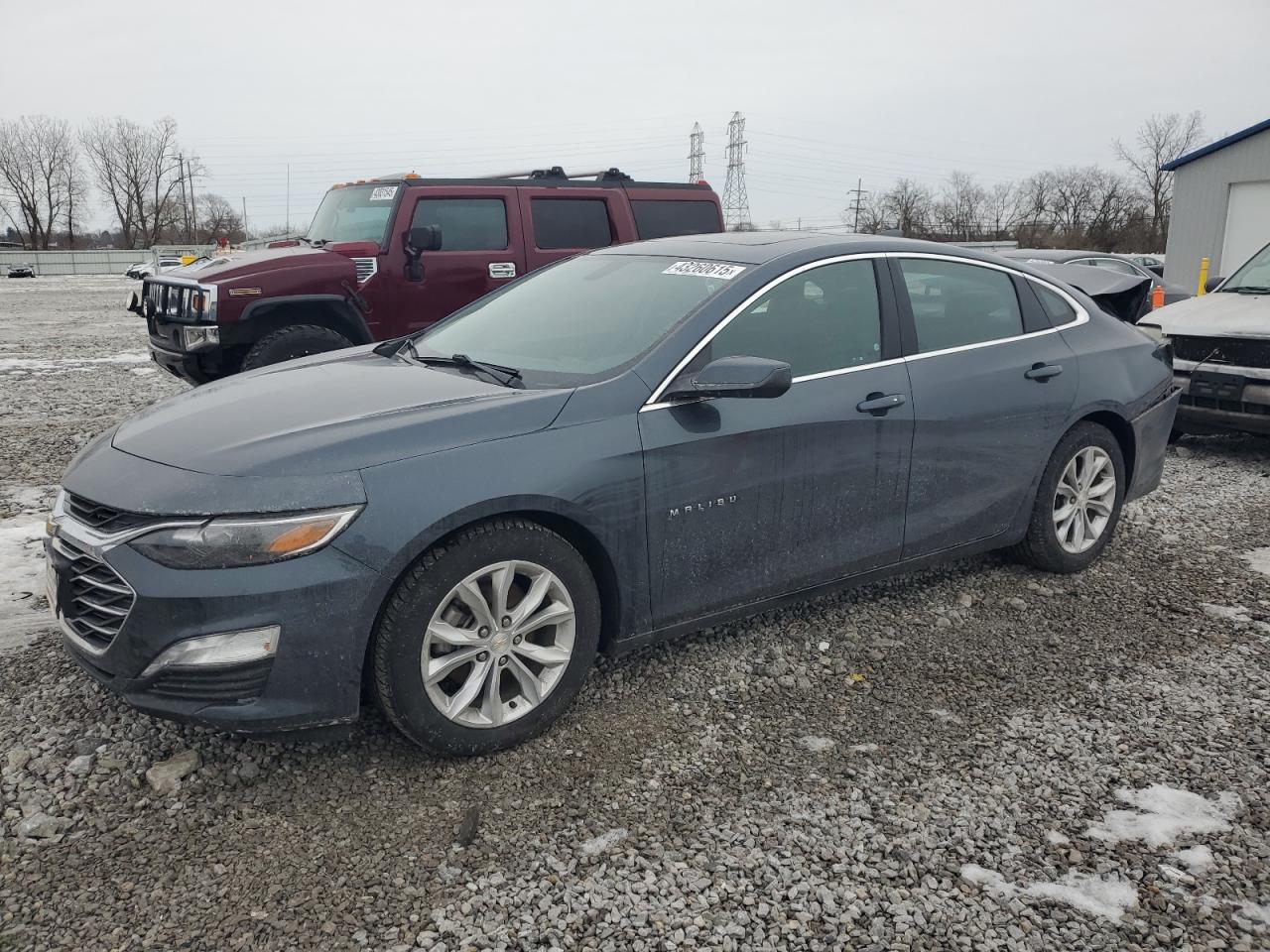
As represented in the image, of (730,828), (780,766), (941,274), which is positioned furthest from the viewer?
(941,274)

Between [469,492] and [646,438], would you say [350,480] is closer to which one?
[469,492]

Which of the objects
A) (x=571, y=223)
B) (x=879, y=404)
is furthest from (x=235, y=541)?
(x=571, y=223)

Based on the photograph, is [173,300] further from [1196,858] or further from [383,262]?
[1196,858]

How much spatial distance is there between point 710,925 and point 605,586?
118 cm

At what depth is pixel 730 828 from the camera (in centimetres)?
282

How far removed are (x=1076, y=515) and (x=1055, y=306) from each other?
0.98m

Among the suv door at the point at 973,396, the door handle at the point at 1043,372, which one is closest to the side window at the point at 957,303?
the suv door at the point at 973,396

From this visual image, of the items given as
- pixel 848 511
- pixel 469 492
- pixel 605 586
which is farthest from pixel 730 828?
pixel 848 511

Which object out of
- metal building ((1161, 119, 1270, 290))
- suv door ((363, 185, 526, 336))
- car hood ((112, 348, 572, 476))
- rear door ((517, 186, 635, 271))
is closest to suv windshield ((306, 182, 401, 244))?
suv door ((363, 185, 526, 336))

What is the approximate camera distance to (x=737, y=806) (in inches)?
115

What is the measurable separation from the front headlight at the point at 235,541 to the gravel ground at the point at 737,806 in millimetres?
759

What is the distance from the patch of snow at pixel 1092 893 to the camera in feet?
8.15

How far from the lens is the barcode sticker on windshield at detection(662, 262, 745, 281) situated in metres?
3.79

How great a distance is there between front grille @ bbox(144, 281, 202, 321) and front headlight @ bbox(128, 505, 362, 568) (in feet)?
Result: 16.5
